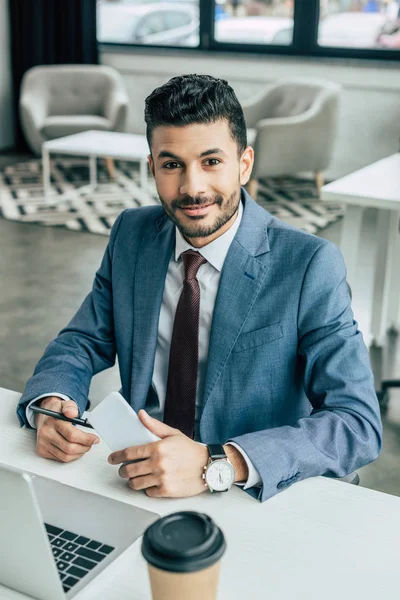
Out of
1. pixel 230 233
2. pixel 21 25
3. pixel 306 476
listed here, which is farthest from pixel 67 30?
pixel 306 476

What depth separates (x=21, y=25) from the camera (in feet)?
26.1

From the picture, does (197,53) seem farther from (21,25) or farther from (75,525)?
(75,525)

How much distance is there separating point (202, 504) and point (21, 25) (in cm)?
766

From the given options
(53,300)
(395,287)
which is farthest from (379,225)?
(53,300)

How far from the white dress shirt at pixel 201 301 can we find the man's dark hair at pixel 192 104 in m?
0.23

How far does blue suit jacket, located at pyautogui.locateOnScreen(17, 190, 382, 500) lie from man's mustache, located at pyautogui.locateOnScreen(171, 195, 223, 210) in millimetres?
96

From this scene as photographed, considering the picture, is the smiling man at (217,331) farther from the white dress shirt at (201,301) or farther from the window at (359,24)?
the window at (359,24)

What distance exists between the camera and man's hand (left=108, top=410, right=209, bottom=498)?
1188 millimetres

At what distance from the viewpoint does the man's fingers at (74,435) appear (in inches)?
51.4

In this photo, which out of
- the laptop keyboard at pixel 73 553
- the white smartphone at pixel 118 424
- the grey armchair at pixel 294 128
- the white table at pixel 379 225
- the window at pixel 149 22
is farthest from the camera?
the window at pixel 149 22

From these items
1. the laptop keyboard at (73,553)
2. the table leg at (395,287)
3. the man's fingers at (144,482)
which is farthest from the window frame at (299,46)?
the laptop keyboard at (73,553)

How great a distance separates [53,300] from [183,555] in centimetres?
371

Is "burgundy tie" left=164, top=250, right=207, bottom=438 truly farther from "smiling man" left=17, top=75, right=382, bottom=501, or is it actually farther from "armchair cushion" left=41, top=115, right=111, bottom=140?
"armchair cushion" left=41, top=115, right=111, bottom=140

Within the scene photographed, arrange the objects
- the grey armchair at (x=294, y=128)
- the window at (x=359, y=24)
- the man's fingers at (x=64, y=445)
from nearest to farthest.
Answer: the man's fingers at (x=64, y=445)
the grey armchair at (x=294, y=128)
the window at (x=359, y=24)
